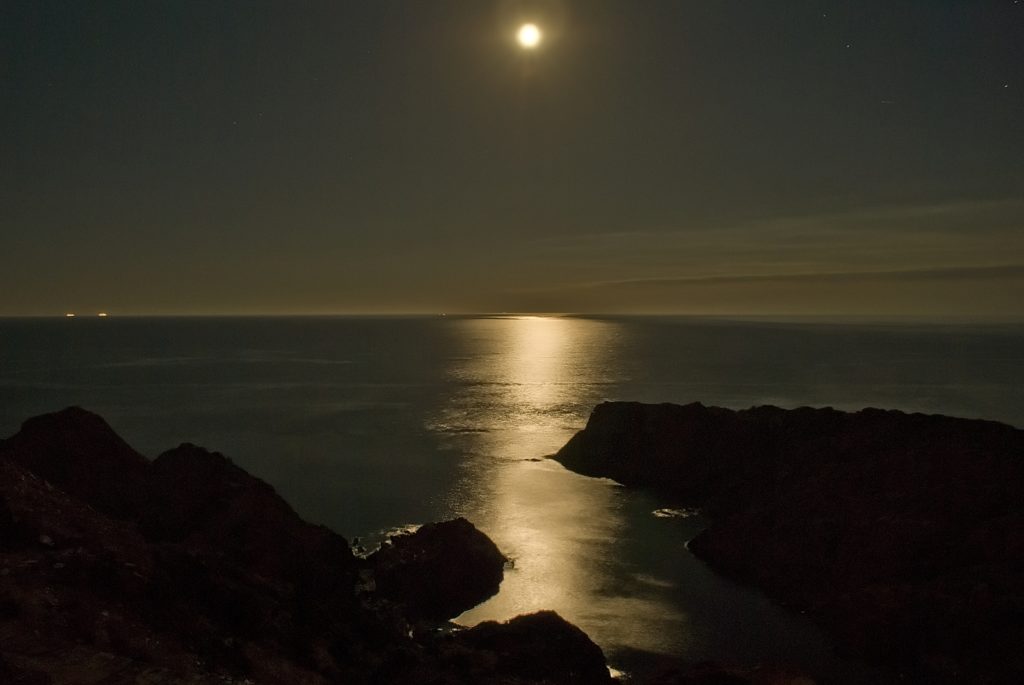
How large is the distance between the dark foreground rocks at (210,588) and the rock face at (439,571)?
8cm

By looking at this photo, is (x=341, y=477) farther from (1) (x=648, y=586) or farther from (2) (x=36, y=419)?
(1) (x=648, y=586)

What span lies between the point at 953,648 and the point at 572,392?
100988 millimetres

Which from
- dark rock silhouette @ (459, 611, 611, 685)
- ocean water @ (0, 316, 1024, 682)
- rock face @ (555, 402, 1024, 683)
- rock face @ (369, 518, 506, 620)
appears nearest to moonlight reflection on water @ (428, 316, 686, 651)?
ocean water @ (0, 316, 1024, 682)

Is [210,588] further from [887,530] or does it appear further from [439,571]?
[887,530]

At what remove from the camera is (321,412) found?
4117 inches

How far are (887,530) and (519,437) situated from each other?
51.7 m

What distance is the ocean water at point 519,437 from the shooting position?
32.8 m

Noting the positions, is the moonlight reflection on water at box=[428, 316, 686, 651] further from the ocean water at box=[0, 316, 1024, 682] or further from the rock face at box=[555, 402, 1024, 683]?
the rock face at box=[555, 402, 1024, 683]

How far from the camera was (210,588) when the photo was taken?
851 inches

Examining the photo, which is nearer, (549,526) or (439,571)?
(439,571)

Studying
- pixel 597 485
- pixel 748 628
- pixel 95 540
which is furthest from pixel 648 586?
pixel 95 540

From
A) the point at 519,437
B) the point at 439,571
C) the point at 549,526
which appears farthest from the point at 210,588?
the point at 519,437

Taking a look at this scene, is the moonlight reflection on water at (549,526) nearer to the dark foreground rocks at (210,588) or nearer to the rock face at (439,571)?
the rock face at (439,571)

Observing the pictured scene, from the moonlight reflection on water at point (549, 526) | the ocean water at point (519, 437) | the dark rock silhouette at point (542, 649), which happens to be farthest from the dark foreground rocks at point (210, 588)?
the ocean water at point (519, 437)
